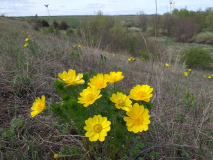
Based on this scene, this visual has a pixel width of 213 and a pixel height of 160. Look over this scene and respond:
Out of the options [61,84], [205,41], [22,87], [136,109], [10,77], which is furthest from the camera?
[205,41]

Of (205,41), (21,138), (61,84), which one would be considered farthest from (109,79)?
(205,41)

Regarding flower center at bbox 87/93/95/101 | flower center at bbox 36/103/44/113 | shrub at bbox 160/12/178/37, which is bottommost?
flower center at bbox 36/103/44/113

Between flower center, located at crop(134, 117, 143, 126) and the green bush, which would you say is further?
the green bush

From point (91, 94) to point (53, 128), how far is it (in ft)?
3.06

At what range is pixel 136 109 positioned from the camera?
0.94 metres

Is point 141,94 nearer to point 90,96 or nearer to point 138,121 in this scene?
point 138,121

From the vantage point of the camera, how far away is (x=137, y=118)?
0.92 metres

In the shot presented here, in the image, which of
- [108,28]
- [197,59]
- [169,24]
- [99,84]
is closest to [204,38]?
[197,59]

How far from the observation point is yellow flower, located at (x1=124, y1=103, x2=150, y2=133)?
0.91 m

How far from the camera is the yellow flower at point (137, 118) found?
2.99ft

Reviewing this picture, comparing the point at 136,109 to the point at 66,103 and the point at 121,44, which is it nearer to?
the point at 66,103

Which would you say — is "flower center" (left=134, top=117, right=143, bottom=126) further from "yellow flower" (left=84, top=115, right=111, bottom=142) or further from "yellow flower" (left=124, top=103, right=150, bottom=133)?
"yellow flower" (left=84, top=115, right=111, bottom=142)

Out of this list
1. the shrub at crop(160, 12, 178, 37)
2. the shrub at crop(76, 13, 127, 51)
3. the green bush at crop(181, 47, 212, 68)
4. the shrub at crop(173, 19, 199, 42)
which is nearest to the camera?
the shrub at crop(160, 12, 178, 37)

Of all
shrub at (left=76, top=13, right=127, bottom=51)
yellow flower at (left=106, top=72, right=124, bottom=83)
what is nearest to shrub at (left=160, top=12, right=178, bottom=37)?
yellow flower at (left=106, top=72, right=124, bottom=83)
